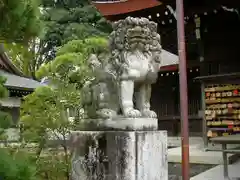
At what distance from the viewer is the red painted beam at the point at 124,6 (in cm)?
1003

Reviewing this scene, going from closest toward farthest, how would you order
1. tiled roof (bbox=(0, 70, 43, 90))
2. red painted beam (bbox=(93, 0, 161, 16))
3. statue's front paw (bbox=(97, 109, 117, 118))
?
1. statue's front paw (bbox=(97, 109, 117, 118))
2. red painted beam (bbox=(93, 0, 161, 16))
3. tiled roof (bbox=(0, 70, 43, 90))

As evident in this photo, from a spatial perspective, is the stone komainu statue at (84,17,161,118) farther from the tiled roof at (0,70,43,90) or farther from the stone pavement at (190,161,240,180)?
the tiled roof at (0,70,43,90)

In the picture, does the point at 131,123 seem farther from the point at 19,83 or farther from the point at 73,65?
the point at 19,83

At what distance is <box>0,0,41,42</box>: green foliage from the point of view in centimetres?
290

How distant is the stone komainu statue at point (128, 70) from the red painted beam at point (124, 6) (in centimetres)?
610

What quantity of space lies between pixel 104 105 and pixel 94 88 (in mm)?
271

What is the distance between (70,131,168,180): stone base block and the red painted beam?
6.70m

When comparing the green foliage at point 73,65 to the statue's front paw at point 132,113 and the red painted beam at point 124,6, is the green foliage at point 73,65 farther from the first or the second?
the red painted beam at point 124,6

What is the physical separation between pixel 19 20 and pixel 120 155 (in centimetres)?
165

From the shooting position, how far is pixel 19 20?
9.67ft

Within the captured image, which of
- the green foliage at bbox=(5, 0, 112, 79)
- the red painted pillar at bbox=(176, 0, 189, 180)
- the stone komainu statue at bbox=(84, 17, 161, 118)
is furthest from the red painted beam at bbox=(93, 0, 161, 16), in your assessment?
the stone komainu statue at bbox=(84, 17, 161, 118)

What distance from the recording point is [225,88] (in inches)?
380

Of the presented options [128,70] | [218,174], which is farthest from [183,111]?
[218,174]

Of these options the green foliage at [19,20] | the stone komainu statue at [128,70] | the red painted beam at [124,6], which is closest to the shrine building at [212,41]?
the red painted beam at [124,6]
